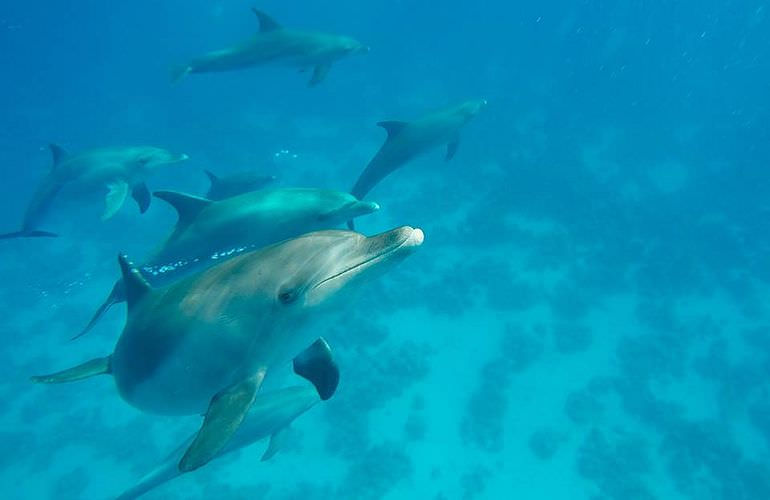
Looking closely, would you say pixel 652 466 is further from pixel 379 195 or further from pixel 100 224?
pixel 100 224

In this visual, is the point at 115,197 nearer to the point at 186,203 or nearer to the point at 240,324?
the point at 186,203

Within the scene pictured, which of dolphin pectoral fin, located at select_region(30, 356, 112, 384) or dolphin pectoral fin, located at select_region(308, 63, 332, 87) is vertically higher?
dolphin pectoral fin, located at select_region(308, 63, 332, 87)

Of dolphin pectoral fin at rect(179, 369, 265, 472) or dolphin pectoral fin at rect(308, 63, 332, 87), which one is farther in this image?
dolphin pectoral fin at rect(308, 63, 332, 87)

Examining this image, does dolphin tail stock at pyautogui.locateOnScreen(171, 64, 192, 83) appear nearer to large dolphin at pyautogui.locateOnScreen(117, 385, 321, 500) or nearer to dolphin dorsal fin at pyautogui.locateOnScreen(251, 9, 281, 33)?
dolphin dorsal fin at pyautogui.locateOnScreen(251, 9, 281, 33)

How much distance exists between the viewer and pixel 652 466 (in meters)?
12.1

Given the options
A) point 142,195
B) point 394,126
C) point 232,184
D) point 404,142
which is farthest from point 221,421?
point 232,184

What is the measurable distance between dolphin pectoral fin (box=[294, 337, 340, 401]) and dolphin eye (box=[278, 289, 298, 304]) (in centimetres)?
86

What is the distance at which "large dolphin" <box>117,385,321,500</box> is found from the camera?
24.1 ft

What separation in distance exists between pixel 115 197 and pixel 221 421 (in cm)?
778

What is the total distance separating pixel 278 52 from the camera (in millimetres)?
12172

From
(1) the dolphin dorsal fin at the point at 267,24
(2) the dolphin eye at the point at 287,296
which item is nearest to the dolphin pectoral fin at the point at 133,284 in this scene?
(2) the dolphin eye at the point at 287,296

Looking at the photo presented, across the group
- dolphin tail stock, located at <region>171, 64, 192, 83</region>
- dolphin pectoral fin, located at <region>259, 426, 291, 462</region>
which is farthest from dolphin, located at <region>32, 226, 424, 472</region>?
dolphin tail stock, located at <region>171, 64, 192, 83</region>

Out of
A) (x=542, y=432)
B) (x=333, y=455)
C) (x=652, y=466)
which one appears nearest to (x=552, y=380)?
(x=542, y=432)

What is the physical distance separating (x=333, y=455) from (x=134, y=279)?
9.29m
